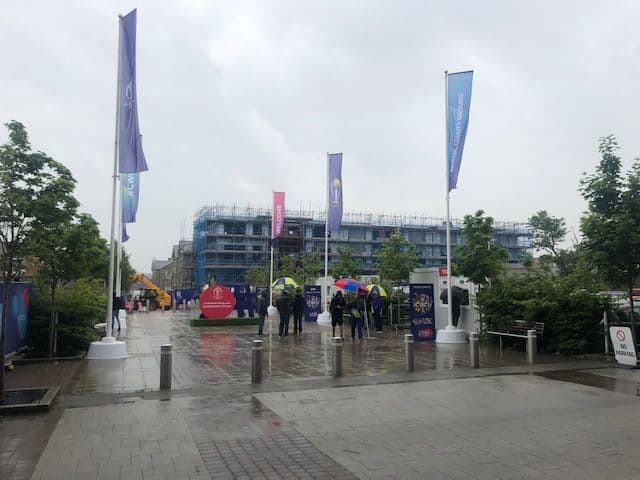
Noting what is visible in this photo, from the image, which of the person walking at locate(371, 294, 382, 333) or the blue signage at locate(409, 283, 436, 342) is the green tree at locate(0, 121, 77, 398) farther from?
the person walking at locate(371, 294, 382, 333)

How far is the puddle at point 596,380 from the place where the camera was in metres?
9.62

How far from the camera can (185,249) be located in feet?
303

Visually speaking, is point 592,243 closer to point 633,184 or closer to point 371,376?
point 633,184

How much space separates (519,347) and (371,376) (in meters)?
6.53

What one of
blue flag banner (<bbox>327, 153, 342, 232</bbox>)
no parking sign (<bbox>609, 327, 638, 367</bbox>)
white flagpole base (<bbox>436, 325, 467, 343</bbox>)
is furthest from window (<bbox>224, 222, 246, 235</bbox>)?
no parking sign (<bbox>609, 327, 638, 367</bbox>)

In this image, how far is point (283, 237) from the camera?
254 feet

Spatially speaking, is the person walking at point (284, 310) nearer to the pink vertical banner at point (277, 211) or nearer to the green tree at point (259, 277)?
Result: the pink vertical banner at point (277, 211)

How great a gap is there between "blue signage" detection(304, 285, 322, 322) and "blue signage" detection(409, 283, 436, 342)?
9.57 metres

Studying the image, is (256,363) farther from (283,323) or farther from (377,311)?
(377,311)

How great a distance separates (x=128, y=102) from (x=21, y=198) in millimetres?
5775

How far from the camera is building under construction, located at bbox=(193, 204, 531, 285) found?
73938 mm

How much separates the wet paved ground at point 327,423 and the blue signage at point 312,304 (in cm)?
1419

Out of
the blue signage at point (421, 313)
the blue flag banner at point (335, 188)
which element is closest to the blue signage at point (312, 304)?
the blue flag banner at point (335, 188)

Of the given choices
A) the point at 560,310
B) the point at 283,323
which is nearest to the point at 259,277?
the point at 283,323
